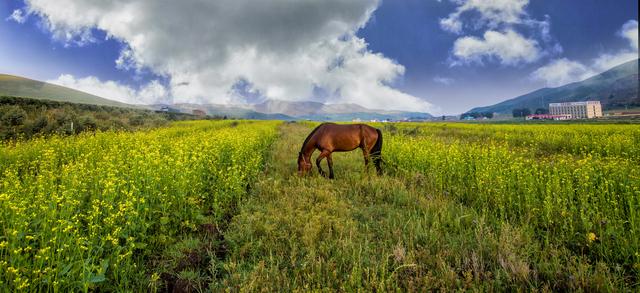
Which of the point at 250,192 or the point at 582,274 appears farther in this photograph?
the point at 250,192

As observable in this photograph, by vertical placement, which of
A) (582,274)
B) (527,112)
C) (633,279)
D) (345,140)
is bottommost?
(633,279)

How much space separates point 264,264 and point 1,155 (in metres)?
8.87

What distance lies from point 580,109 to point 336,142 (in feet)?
698

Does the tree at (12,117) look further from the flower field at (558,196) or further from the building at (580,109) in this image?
the building at (580,109)

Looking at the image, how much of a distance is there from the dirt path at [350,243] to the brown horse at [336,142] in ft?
5.11

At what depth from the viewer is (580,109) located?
150625 millimetres

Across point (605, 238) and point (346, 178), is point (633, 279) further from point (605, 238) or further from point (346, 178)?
point (346, 178)

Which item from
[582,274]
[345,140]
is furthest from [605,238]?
[345,140]

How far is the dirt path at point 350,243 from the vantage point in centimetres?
276

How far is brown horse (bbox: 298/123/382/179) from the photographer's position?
7.20 m

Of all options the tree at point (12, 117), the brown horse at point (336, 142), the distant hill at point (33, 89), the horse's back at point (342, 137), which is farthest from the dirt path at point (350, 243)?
the distant hill at point (33, 89)

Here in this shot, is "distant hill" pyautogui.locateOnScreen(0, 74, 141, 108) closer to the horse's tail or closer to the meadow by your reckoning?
the horse's tail

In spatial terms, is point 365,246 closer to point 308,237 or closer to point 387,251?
point 387,251

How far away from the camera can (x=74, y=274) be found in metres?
2.52
